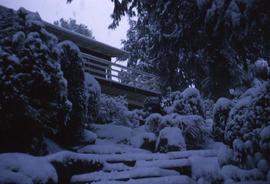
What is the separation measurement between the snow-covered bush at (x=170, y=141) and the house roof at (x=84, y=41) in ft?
33.8

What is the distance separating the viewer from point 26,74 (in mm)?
5410

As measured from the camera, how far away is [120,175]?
4941 millimetres

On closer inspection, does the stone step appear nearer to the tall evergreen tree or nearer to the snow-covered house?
the tall evergreen tree

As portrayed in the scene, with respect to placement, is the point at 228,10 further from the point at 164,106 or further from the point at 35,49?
the point at 164,106

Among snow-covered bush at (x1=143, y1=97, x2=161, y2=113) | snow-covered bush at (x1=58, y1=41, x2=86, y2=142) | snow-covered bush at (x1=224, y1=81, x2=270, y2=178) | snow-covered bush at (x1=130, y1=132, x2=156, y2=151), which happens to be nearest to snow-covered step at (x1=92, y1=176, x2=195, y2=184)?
snow-covered bush at (x1=224, y1=81, x2=270, y2=178)

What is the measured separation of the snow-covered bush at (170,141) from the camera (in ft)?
Result: 23.3

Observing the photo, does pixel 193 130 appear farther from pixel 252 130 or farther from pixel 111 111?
pixel 111 111

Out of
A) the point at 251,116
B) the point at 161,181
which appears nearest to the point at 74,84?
the point at 161,181

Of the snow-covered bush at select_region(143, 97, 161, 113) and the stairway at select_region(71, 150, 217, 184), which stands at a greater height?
the snow-covered bush at select_region(143, 97, 161, 113)

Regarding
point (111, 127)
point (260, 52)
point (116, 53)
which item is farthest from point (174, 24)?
point (116, 53)

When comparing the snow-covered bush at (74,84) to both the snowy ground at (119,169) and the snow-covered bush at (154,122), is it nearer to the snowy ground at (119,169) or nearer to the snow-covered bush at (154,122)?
the snowy ground at (119,169)

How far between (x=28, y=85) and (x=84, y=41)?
12.4m

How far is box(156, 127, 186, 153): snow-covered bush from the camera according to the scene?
7109mm

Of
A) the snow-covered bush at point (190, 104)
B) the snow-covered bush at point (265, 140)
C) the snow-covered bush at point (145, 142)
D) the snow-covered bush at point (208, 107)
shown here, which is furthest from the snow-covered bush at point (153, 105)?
the snow-covered bush at point (265, 140)
